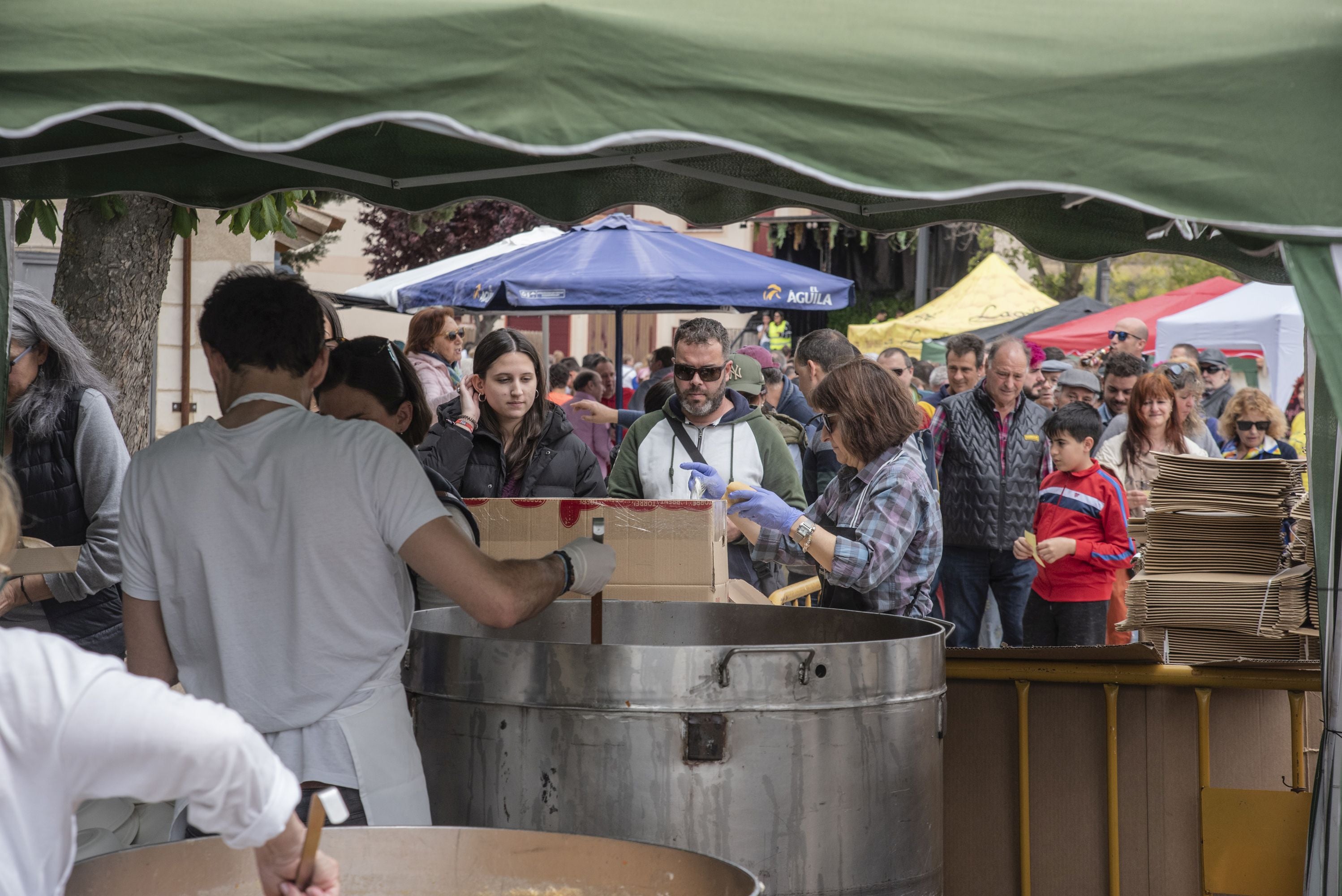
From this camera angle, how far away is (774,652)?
9.76 ft

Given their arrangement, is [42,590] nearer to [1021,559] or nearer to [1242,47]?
[1242,47]

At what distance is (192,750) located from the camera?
4.99 feet

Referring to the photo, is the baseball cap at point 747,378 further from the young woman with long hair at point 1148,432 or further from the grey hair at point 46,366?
the grey hair at point 46,366

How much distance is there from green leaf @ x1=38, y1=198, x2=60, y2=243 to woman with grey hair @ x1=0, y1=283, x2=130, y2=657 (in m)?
0.84

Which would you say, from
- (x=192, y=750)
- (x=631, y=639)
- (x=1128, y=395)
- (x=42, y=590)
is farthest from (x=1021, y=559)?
(x=192, y=750)

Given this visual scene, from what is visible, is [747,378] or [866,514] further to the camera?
[747,378]

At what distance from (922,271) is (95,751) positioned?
28.2 meters

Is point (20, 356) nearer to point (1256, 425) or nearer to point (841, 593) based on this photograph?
point (841, 593)

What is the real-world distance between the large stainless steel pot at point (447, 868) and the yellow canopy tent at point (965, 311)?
712 inches

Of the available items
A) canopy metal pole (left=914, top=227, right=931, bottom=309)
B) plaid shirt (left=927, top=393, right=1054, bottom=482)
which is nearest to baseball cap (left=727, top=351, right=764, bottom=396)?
plaid shirt (left=927, top=393, right=1054, bottom=482)

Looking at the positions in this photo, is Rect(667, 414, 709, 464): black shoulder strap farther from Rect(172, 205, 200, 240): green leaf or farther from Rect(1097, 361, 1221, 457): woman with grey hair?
Rect(1097, 361, 1221, 457): woman with grey hair

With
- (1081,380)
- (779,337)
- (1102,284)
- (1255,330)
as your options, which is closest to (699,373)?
(1081,380)

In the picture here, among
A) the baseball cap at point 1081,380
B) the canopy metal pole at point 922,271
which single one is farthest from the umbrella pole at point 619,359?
the canopy metal pole at point 922,271

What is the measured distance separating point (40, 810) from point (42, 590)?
8.73ft
